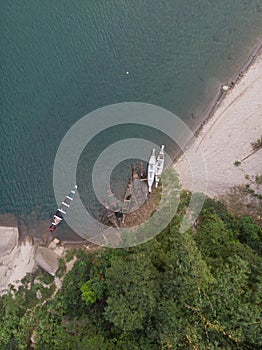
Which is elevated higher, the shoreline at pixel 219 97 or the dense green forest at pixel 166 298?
the shoreline at pixel 219 97

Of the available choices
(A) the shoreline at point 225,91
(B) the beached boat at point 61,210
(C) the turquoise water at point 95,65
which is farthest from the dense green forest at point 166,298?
(C) the turquoise water at point 95,65

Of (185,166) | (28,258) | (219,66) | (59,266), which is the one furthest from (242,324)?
(219,66)

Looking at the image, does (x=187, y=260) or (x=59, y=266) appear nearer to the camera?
(x=187, y=260)

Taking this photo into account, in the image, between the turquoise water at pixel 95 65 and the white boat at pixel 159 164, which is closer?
the white boat at pixel 159 164

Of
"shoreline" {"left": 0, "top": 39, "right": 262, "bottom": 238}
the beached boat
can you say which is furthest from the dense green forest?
"shoreline" {"left": 0, "top": 39, "right": 262, "bottom": 238}

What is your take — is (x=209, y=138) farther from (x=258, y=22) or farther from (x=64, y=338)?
(x=64, y=338)

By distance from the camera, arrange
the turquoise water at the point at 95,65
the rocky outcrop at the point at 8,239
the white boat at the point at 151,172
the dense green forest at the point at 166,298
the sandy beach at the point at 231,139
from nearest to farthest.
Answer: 1. the dense green forest at the point at 166,298
2. the sandy beach at the point at 231,139
3. the white boat at the point at 151,172
4. the rocky outcrop at the point at 8,239
5. the turquoise water at the point at 95,65

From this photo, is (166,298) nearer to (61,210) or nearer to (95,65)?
(61,210)

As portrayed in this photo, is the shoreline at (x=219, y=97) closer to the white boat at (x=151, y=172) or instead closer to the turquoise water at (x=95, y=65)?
the turquoise water at (x=95, y=65)
